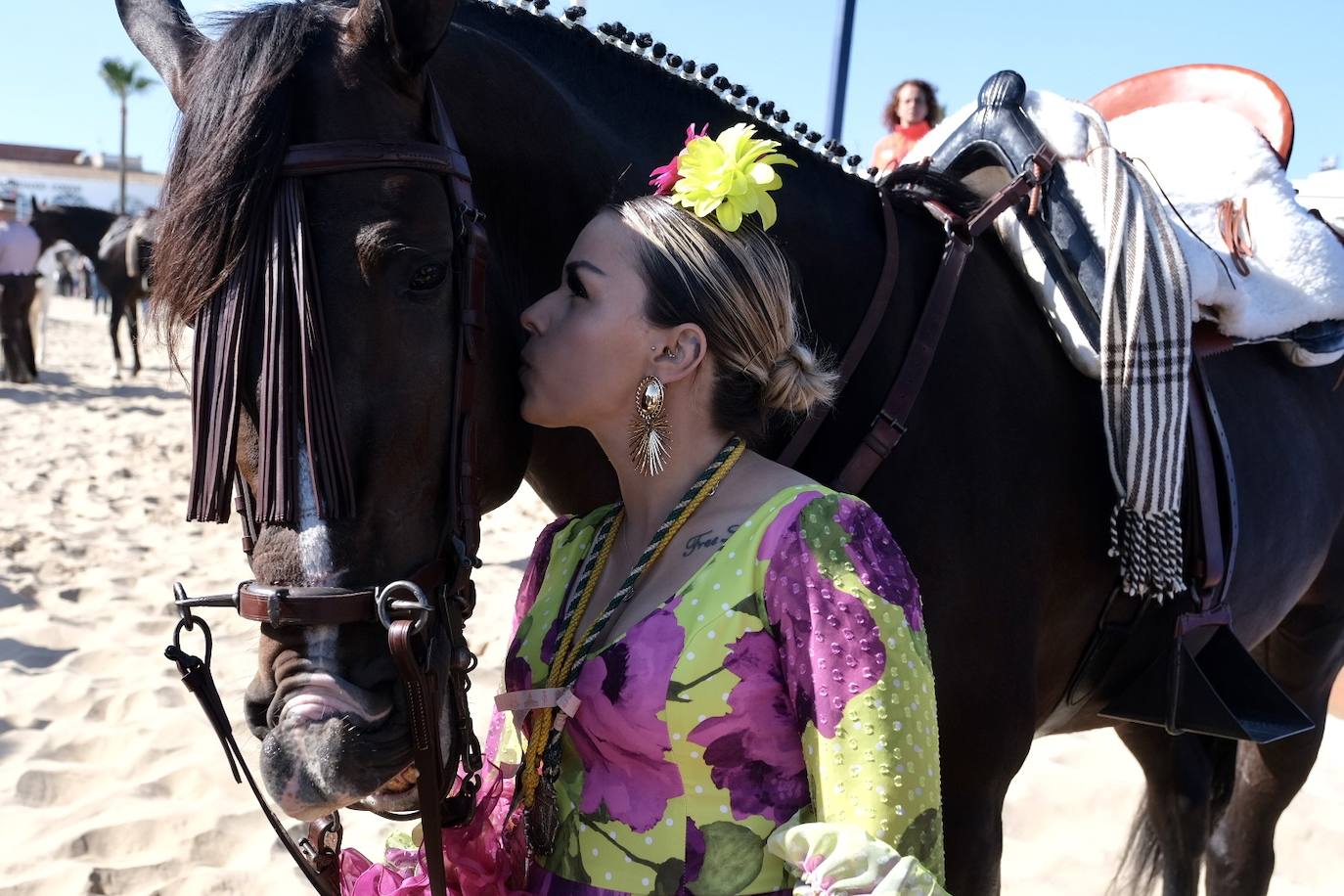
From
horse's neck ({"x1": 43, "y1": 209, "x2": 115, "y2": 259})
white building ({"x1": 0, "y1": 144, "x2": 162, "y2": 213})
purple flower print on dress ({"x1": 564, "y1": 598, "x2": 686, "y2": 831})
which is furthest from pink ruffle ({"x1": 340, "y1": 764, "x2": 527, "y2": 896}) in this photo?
white building ({"x1": 0, "y1": 144, "x2": 162, "y2": 213})

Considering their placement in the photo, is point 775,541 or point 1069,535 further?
point 1069,535

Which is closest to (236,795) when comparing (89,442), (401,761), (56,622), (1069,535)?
(56,622)

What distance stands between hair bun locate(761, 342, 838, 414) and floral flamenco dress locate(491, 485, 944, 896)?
0.15m

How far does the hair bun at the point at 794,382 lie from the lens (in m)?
1.27

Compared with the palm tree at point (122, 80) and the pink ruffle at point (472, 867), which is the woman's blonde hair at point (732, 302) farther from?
the palm tree at point (122, 80)

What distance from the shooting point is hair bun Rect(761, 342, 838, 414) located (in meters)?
1.27

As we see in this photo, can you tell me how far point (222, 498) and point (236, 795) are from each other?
7.19ft

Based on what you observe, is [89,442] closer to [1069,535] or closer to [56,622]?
[56,622]

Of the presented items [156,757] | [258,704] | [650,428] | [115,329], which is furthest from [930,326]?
[115,329]

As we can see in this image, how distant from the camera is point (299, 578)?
1.07m

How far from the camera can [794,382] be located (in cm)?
128

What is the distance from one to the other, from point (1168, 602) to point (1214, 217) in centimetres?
88

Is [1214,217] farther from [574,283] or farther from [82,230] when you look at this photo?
[82,230]

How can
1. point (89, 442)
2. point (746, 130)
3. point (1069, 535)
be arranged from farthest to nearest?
point (89, 442) < point (1069, 535) < point (746, 130)
